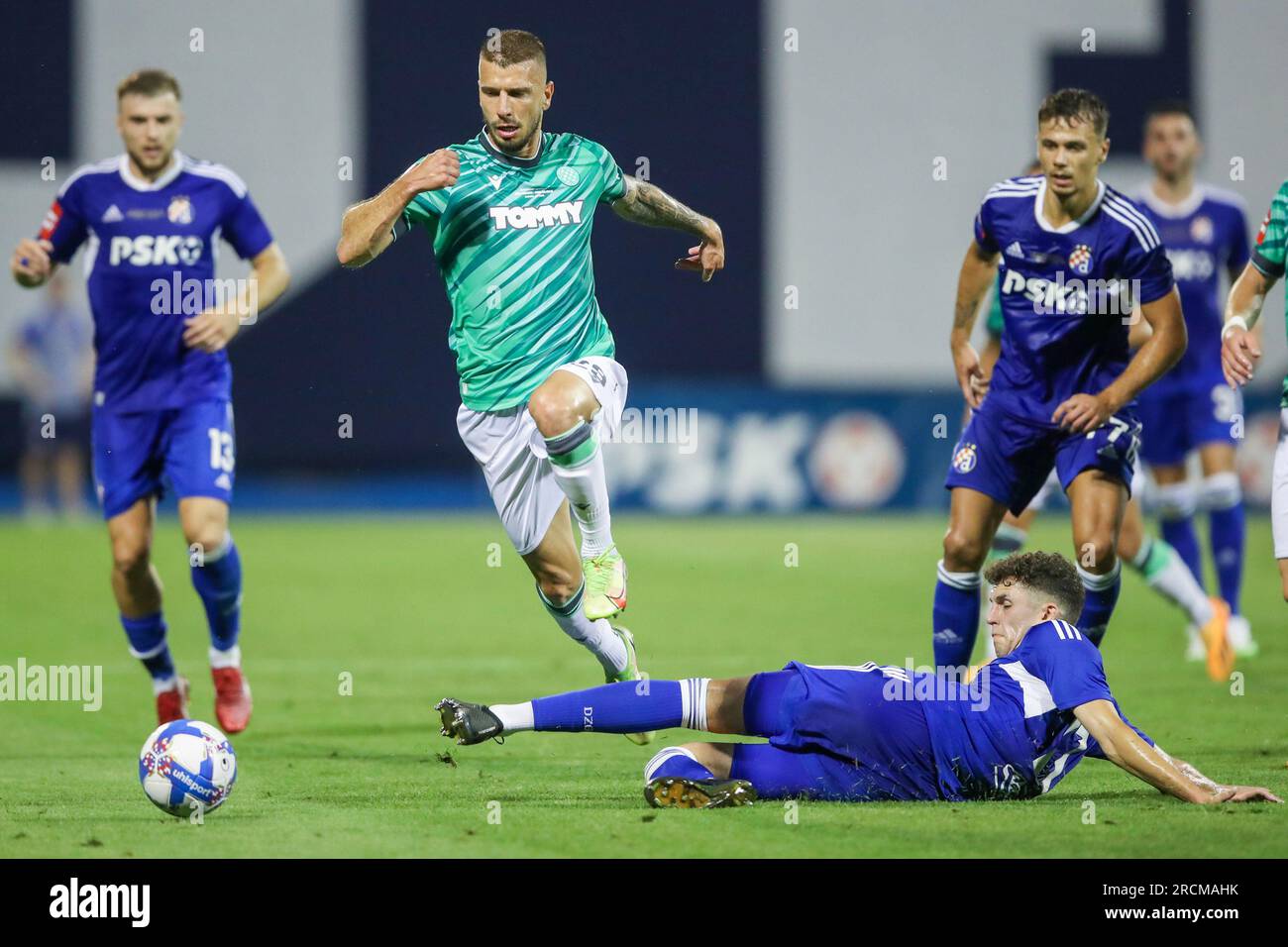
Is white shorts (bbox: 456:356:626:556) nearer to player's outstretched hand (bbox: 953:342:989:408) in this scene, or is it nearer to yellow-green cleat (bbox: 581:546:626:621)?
yellow-green cleat (bbox: 581:546:626:621)

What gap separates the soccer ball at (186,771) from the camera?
5504 mm

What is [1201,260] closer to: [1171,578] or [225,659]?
[1171,578]

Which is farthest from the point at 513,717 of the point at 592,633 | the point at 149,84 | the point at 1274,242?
the point at 149,84

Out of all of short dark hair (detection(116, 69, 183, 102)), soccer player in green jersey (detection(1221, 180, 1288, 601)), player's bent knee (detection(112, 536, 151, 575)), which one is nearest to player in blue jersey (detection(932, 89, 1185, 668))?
soccer player in green jersey (detection(1221, 180, 1288, 601))

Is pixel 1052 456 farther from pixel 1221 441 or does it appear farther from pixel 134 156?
pixel 134 156

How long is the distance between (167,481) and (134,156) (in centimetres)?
144

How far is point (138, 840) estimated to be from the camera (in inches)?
204

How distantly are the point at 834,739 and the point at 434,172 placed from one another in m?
2.36

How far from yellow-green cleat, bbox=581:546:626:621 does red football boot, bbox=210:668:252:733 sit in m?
1.90

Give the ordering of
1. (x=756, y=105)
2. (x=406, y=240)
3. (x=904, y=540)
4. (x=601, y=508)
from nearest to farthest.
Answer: (x=601, y=508)
(x=904, y=540)
(x=406, y=240)
(x=756, y=105)

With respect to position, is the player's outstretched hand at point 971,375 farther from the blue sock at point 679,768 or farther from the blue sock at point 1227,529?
the blue sock at point 1227,529

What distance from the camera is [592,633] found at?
23.0 feet

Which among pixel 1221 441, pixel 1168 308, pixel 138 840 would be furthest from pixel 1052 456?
pixel 138 840

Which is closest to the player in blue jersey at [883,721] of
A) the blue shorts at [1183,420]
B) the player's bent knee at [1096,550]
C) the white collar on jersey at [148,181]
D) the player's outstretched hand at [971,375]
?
the player's bent knee at [1096,550]
